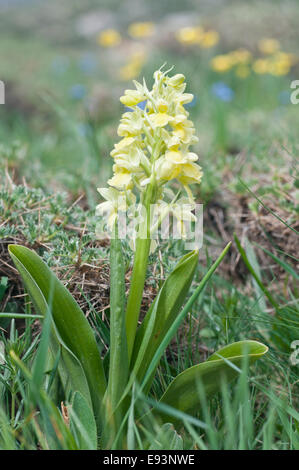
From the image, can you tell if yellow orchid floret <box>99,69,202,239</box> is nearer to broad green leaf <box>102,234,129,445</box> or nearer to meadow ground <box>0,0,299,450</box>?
broad green leaf <box>102,234,129,445</box>

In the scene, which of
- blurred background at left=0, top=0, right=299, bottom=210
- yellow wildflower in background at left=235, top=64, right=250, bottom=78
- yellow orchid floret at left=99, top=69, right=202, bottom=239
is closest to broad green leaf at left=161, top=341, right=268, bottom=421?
yellow orchid floret at left=99, top=69, right=202, bottom=239

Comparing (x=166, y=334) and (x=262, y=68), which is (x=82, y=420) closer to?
(x=166, y=334)

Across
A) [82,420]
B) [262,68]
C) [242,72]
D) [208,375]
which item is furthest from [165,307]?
[242,72]

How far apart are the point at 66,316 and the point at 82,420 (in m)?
0.22

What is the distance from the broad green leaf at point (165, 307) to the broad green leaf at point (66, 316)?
→ 97 mm

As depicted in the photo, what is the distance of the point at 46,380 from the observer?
1.14 metres

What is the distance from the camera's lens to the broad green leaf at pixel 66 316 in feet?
3.58

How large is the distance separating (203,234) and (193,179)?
83cm

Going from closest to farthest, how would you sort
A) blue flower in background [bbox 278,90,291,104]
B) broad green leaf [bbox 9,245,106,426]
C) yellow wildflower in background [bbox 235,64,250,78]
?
broad green leaf [bbox 9,245,106,426], blue flower in background [bbox 278,90,291,104], yellow wildflower in background [bbox 235,64,250,78]

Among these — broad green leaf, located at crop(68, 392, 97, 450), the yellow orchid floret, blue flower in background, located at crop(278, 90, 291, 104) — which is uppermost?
blue flower in background, located at crop(278, 90, 291, 104)

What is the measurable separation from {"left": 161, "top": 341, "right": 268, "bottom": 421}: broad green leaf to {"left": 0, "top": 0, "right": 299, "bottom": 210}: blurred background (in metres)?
0.48

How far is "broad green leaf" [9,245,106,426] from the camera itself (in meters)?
1.09

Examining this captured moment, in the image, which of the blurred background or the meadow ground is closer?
the meadow ground
